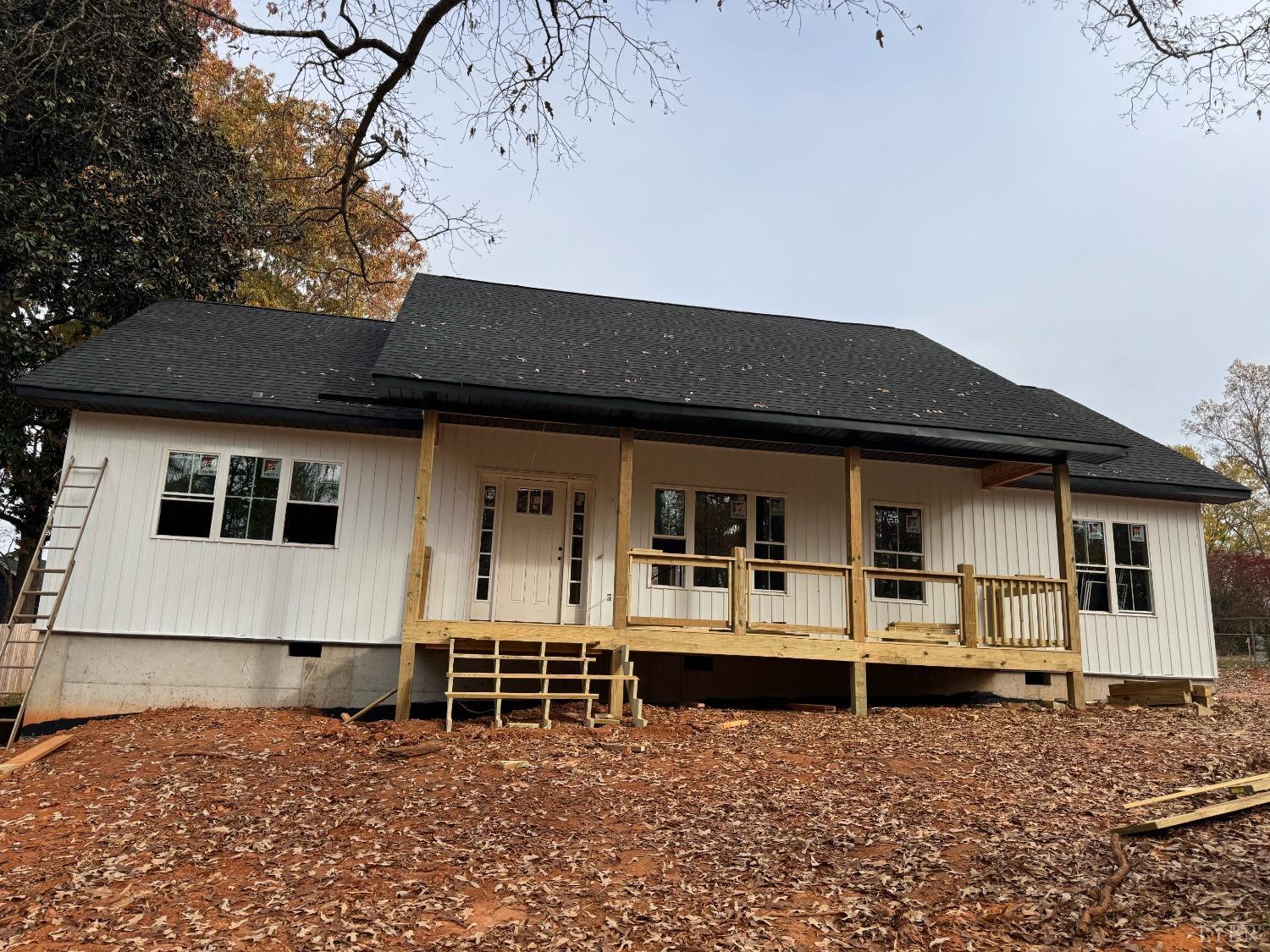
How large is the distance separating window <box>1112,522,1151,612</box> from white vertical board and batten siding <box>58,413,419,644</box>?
10.9 m

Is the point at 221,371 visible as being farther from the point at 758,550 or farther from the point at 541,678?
the point at 758,550

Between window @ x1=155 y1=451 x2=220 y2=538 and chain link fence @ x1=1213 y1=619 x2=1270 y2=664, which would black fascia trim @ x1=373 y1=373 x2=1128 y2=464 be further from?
chain link fence @ x1=1213 y1=619 x2=1270 y2=664

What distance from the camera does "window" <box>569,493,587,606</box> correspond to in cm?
1176

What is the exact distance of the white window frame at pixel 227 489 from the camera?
10547 millimetres

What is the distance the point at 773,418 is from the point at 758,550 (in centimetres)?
266

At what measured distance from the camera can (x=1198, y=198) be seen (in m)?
8.32

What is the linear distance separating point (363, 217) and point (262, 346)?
1075 centimetres

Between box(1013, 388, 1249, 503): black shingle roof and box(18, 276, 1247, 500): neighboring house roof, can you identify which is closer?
box(18, 276, 1247, 500): neighboring house roof

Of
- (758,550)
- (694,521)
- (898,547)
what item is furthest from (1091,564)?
(694,521)

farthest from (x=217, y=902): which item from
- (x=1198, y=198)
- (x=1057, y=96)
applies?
(x=1198, y=198)

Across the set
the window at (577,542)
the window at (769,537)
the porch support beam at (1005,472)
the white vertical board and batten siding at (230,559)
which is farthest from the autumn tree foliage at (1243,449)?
the white vertical board and batten siding at (230,559)

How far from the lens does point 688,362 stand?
11.6 metres

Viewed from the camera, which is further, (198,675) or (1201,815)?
(198,675)

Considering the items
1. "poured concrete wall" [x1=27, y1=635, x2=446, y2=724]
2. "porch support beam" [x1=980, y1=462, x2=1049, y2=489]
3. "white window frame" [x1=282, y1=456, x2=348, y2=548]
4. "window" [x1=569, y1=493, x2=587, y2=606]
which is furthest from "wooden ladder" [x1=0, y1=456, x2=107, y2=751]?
"porch support beam" [x1=980, y1=462, x2=1049, y2=489]
